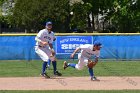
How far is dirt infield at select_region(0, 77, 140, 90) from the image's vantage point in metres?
12.2

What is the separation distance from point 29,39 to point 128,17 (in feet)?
95.6

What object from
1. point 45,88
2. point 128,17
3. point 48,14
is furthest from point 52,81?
point 128,17

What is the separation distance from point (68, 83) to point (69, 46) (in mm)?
11957

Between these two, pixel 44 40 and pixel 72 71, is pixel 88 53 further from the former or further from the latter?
pixel 72 71

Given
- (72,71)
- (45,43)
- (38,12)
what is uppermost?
(38,12)

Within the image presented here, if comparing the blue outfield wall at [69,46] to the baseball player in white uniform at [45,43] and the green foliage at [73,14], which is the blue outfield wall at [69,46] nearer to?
the baseball player in white uniform at [45,43]

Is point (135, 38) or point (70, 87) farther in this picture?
point (135, 38)

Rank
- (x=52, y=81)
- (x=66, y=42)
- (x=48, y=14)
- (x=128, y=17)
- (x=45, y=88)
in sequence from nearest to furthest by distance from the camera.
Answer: (x=45, y=88) → (x=52, y=81) → (x=66, y=42) → (x=48, y=14) → (x=128, y=17)

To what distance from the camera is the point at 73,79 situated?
1417 cm

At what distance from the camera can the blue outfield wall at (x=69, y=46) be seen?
2492 cm

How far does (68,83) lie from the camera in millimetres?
13094

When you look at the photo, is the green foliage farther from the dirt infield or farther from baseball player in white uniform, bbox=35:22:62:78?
the dirt infield

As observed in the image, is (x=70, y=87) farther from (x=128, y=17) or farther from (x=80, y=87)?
(x=128, y=17)

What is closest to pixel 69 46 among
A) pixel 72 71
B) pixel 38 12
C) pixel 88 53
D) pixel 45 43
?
pixel 72 71
